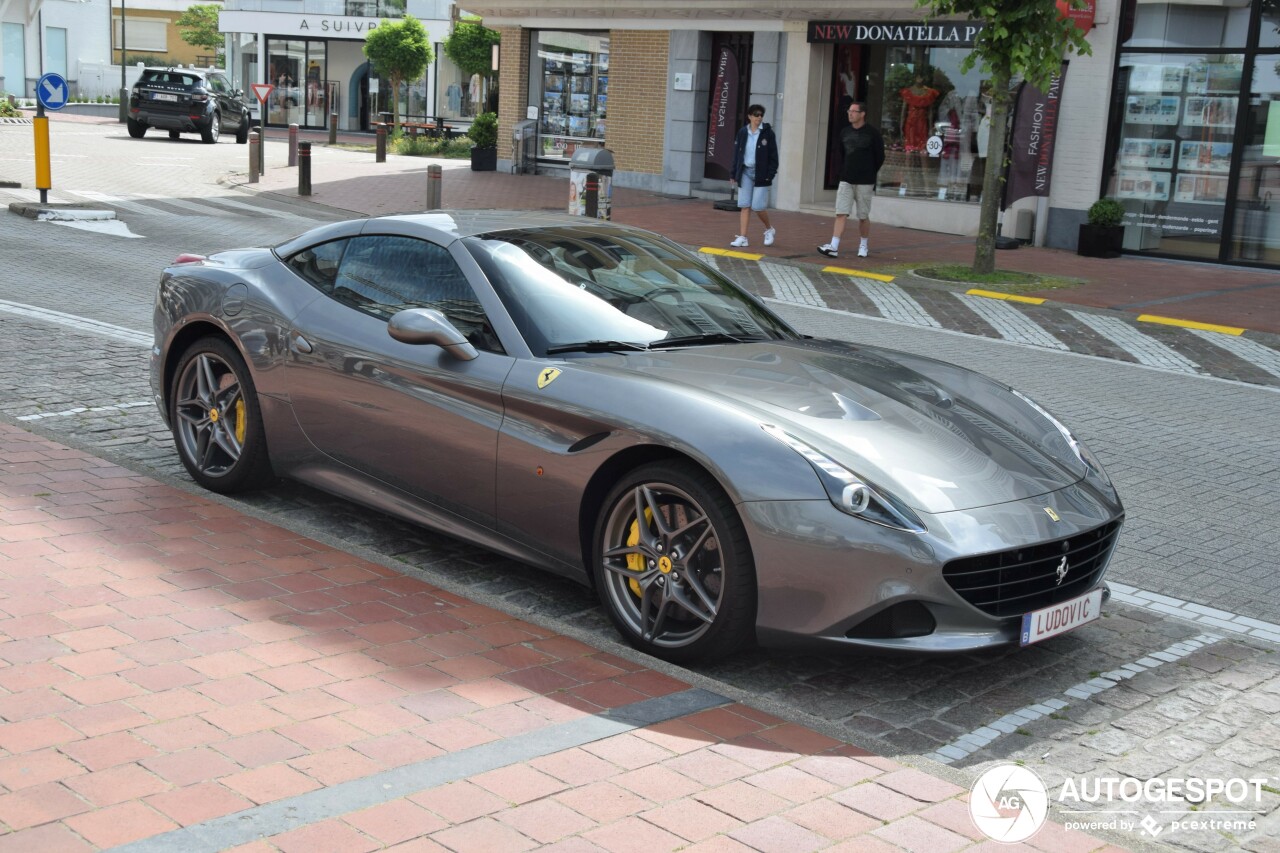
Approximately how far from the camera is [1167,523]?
6727 mm

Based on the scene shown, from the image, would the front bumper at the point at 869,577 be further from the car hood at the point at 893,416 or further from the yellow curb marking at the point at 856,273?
the yellow curb marking at the point at 856,273

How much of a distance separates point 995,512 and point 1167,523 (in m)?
2.71

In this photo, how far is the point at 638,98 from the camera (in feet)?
86.7

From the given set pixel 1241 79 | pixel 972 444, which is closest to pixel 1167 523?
pixel 972 444

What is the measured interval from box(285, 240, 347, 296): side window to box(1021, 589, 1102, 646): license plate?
3.17 metres

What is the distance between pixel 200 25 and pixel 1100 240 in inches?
2503

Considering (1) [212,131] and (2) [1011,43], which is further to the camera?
(1) [212,131]

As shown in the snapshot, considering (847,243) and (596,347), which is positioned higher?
(596,347)

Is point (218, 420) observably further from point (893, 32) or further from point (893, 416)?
point (893, 32)

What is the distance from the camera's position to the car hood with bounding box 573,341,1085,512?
4469 mm

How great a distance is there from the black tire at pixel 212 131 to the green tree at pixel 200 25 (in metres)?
38.5

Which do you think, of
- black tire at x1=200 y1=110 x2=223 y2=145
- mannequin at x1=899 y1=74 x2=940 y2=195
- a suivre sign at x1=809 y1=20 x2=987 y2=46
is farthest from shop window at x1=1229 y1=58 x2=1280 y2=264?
black tire at x1=200 y1=110 x2=223 y2=145

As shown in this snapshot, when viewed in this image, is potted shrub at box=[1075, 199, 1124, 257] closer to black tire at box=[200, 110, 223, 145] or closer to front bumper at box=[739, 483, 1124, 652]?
front bumper at box=[739, 483, 1124, 652]

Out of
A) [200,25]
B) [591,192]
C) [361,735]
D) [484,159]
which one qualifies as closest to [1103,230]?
[591,192]
